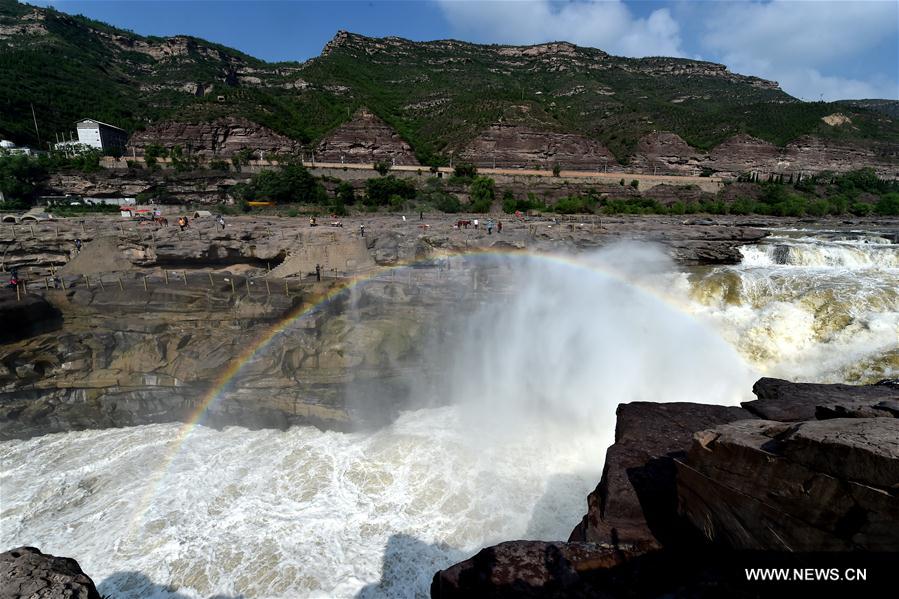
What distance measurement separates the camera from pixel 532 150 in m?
64.1

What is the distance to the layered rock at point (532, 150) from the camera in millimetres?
62906

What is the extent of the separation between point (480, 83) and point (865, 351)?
98553 millimetres

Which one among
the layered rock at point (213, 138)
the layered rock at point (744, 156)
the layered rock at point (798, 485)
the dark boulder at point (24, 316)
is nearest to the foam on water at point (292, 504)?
the dark boulder at point (24, 316)

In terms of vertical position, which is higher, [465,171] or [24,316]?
[465,171]

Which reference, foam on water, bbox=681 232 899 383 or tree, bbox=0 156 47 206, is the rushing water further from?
tree, bbox=0 156 47 206

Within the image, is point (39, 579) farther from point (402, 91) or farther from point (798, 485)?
point (402, 91)

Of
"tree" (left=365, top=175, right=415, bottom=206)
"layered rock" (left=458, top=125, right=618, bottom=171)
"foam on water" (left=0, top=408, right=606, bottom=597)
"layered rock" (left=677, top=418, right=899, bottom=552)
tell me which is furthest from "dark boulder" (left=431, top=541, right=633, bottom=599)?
"layered rock" (left=458, top=125, right=618, bottom=171)

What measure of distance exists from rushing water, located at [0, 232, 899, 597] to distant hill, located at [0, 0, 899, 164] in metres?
52.9

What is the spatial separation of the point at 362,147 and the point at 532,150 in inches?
1013

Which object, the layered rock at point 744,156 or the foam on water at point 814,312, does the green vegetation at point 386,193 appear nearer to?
the foam on water at point 814,312

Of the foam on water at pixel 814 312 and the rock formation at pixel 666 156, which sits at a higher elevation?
the rock formation at pixel 666 156

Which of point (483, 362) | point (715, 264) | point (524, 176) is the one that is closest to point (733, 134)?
point (524, 176)

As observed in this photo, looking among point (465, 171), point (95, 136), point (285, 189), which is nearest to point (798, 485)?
point (285, 189)

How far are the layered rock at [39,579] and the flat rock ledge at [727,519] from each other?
3.50 meters
